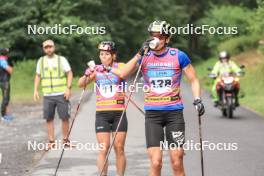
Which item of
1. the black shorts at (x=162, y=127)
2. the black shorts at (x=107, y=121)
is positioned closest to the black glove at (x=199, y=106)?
the black shorts at (x=162, y=127)

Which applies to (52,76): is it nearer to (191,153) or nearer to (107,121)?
(191,153)

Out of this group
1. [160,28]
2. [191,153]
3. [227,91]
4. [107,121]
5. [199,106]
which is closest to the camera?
[160,28]

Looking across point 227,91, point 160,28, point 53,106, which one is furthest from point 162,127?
point 227,91

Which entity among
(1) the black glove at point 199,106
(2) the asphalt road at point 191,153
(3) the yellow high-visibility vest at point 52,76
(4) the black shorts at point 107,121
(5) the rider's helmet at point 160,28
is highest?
(5) the rider's helmet at point 160,28

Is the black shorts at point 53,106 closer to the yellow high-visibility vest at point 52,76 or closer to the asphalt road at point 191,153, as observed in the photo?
the yellow high-visibility vest at point 52,76

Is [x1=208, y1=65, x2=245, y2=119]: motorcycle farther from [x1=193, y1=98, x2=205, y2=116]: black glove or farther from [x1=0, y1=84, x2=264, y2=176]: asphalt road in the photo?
[x1=193, y1=98, x2=205, y2=116]: black glove

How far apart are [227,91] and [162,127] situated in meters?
11.1

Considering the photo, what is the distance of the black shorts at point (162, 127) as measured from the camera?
7719 mm

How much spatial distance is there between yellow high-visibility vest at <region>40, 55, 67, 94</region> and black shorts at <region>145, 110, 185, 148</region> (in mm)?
5450

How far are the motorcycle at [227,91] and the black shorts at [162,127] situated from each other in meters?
10.5

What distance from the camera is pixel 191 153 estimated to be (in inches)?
473

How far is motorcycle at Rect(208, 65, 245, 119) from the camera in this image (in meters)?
18.3

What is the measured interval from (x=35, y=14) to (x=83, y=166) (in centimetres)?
2719

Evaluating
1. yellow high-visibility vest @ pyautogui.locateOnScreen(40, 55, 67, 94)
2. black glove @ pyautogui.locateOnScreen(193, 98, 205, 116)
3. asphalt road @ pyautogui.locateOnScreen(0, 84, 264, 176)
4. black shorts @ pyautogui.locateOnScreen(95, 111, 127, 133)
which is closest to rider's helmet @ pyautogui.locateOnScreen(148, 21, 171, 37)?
black glove @ pyautogui.locateOnScreen(193, 98, 205, 116)
